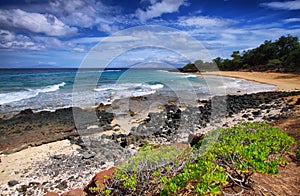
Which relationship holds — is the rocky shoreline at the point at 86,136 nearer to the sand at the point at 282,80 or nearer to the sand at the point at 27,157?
the sand at the point at 27,157

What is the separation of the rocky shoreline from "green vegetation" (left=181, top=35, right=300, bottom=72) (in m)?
26.9

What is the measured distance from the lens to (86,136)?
802 cm

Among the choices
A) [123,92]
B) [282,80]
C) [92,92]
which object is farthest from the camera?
[282,80]

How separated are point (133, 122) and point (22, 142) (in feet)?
16.1

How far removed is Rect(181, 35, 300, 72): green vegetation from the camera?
3738cm

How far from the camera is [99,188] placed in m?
3.21

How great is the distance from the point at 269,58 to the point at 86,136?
52926mm

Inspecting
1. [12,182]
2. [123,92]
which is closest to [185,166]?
[12,182]

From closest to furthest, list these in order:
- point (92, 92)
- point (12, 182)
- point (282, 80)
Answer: point (12, 182), point (92, 92), point (282, 80)

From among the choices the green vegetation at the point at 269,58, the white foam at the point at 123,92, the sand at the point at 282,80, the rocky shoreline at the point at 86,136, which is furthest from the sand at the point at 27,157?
the green vegetation at the point at 269,58

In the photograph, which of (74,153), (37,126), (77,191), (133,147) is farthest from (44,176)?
(37,126)

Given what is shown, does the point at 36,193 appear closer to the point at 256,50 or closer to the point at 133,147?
the point at 133,147

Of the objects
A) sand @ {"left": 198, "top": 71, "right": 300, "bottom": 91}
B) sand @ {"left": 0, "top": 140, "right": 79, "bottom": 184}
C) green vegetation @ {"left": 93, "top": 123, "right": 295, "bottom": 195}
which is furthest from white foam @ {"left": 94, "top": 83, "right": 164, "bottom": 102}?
sand @ {"left": 198, "top": 71, "right": 300, "bottom": 91}

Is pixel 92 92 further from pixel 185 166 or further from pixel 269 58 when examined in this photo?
pixel 269 58
